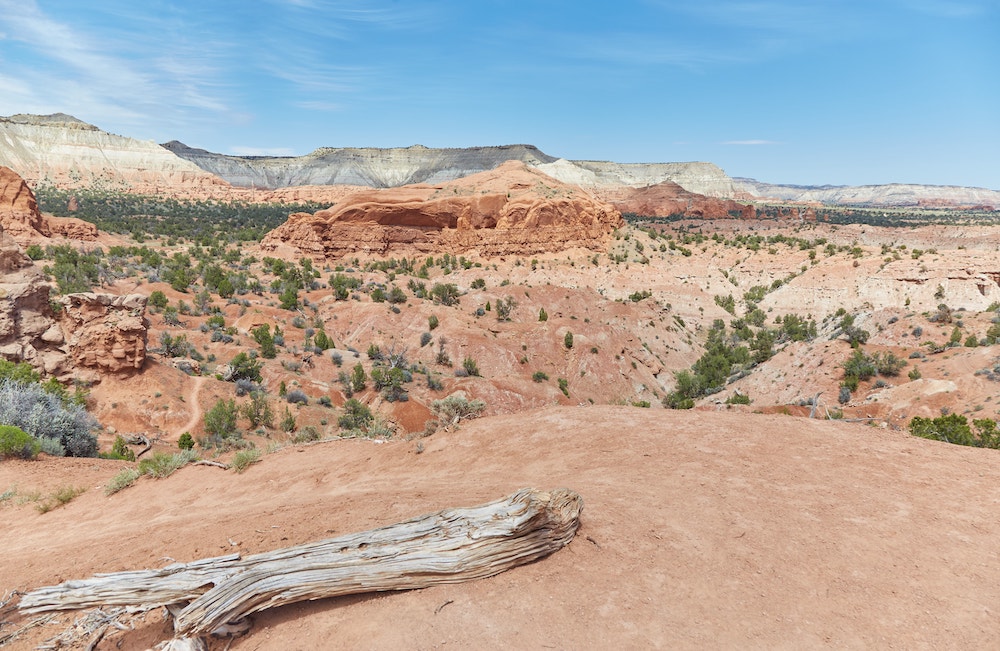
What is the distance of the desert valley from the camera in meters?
4.35

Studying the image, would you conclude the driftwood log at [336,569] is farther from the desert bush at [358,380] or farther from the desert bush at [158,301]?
the desert bush at [158,301]

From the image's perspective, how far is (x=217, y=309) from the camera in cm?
2625

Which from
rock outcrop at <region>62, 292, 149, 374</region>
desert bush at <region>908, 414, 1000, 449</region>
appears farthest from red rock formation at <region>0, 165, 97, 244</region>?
desert bush at <region>908, 414, 1000, 449</region>

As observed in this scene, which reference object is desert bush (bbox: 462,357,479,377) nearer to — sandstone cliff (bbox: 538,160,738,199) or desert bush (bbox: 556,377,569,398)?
desert bush (bbox: 556,377,569,398)

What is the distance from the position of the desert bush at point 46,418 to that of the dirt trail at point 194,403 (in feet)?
8.25

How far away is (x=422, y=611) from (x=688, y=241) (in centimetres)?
4922

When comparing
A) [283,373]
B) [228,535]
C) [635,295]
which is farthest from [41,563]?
[635,295]

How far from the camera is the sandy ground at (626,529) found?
406cm

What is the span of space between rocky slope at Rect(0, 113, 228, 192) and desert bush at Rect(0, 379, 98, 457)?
11365cm

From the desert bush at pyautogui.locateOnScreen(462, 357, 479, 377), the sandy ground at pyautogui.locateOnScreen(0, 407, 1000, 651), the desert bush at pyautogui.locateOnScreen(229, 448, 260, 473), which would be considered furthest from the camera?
the desert bush at pyautogui.locateOnScreen(462, 357, 479, 377)

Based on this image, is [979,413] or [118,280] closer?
[979,413]

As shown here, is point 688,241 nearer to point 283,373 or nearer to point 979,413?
point 979,413

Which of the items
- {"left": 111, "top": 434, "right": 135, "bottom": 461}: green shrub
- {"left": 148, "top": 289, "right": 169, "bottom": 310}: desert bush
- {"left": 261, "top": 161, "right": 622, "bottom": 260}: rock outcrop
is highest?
{"left": 261, "top": 161, "right": 622, "bottom": 260}: rock outcrop

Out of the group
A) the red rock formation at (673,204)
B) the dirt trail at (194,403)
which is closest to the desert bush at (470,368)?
the dirt trail at (194,403)
